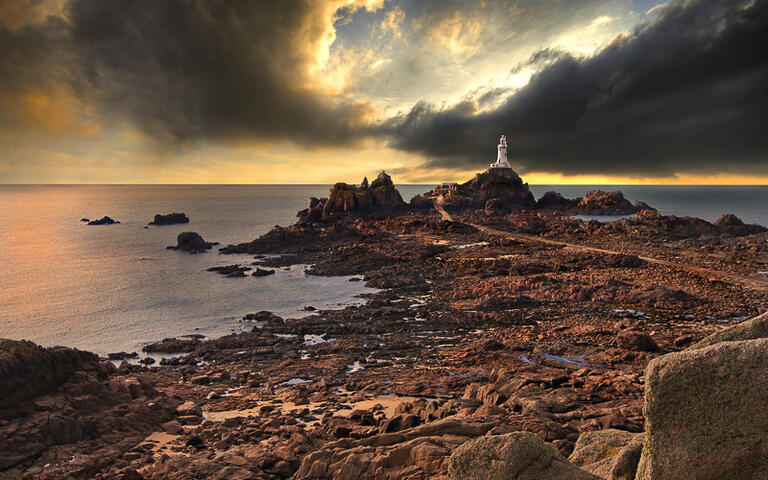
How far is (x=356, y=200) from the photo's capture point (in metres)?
96.4

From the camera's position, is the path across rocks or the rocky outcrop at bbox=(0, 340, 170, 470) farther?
the path across rocks

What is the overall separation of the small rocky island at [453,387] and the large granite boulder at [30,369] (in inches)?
2.2

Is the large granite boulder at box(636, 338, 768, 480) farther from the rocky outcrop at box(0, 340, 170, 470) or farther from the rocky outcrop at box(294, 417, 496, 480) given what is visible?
the rocky outcrop at box(0, 340, 170, 470)

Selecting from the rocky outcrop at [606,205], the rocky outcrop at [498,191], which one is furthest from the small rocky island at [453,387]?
the rocky outcrop at [498,191]

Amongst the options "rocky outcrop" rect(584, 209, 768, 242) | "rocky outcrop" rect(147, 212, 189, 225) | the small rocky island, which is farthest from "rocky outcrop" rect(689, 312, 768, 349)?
"rocky outcrop" rect(147, 212, 189, 225)

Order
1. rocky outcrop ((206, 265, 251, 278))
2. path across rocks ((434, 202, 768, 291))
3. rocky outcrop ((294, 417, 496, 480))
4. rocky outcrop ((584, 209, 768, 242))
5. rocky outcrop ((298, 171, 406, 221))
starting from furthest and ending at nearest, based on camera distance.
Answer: rocky outcrop ((298, 171, 406, 221))
rocky outcrop ((584, 209, 768, 242))
rocky outcrop ((206, 265, 251, 278))
path across rocks ((434, 202, 768, 291))
rocky outcrop ((294, 417, 496, 480))

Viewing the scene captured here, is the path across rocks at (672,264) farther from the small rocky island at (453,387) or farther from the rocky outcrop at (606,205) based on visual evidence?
the rocky outcrop at (606,205)

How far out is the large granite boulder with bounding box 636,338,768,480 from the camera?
210 inches

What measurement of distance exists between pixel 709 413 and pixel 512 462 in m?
2.83

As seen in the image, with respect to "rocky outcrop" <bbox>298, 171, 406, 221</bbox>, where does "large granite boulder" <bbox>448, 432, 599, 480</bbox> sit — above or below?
below

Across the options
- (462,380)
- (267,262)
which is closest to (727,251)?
(462,380)

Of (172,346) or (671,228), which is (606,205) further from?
(172,346)

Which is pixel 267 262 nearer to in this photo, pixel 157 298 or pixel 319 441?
pixel 157 298

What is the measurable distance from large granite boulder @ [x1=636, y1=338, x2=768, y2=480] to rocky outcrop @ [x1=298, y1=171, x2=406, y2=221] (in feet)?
279
